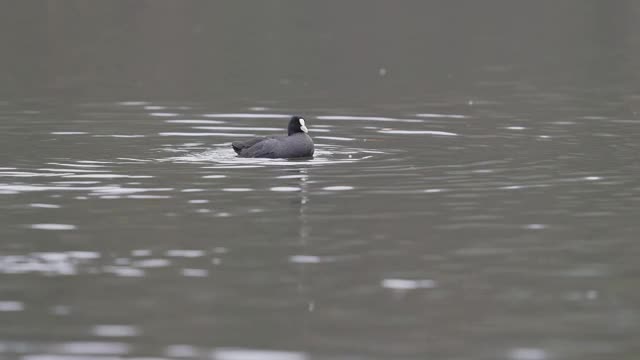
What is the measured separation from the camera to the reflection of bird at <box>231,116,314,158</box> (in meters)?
23.0

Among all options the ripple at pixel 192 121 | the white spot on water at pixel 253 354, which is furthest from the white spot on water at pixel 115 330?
the ripple at pixel 192 121

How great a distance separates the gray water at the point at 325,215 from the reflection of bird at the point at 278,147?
0.21 metres

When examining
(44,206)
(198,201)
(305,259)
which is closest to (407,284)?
(305,259)

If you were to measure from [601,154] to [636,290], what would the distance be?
31.0 ft

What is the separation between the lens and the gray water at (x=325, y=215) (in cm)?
1215

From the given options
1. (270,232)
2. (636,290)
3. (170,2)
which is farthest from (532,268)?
(170,2)

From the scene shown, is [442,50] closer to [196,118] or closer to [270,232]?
[196,118]

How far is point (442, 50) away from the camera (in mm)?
47938

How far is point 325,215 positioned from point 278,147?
18.1ft

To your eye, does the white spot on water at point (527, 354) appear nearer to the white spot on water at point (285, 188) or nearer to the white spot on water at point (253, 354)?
the white spot on water at point (253, 354)

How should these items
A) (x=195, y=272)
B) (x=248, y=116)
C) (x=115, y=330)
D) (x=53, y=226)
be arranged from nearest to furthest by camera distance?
1. (x=115, y=330)
2. (x=195, y=272)
3. (x=53, y=226)
4. (x=248, y=116)

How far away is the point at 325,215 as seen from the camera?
17734mm

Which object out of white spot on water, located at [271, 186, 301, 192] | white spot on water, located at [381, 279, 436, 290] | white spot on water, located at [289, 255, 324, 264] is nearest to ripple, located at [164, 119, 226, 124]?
white spot on water, located at [271, 186, 301, 192]

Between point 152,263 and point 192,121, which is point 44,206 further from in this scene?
point 192,121
